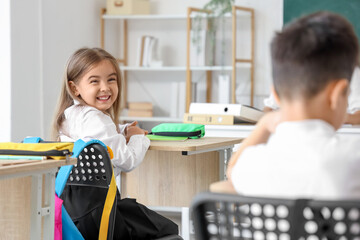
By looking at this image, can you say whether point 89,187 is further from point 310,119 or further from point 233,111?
point 233,111

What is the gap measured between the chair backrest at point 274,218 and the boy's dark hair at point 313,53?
0.22 metres

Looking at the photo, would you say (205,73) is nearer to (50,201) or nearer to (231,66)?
(231,66)

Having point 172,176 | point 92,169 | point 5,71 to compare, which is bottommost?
point 172,176

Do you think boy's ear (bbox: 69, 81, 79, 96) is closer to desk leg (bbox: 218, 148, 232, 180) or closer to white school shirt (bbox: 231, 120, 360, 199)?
desk leg (bbox: 218, 148, 232, 180)

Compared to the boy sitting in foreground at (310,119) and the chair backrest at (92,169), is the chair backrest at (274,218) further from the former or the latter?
the chair backrest at (92,169)

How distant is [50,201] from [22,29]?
2940mm

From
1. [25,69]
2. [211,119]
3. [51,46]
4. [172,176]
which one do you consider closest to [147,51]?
[51,46]

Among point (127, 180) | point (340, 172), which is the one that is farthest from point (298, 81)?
point (127, 180)

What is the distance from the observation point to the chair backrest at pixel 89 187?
208cm

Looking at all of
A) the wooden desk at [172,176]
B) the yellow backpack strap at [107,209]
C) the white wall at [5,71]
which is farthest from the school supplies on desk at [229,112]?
the yellow backpack strap at [107,209]

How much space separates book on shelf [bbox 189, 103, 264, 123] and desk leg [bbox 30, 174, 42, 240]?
192cm

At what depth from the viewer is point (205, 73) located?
5805 mm

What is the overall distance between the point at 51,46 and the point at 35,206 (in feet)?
10.8

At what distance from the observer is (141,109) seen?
566cm
